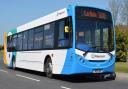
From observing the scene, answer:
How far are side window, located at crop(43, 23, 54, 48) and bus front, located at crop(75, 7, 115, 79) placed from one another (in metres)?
2.48

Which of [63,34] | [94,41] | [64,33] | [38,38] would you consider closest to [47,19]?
[38,38]

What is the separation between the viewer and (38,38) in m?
21.7

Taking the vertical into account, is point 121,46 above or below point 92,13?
below

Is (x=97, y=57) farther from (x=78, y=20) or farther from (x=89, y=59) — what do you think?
(x=78, y=20)

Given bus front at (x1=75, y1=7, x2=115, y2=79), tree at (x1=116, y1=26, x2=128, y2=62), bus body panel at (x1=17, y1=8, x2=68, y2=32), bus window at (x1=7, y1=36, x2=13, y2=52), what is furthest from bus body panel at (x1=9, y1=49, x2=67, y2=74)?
tree at (x1=116, y1=26, x2=128, y2=62)

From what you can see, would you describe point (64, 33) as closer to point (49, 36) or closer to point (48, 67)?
point (49, 36)

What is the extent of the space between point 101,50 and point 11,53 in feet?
43.4

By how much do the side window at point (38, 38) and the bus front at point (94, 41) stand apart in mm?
4320

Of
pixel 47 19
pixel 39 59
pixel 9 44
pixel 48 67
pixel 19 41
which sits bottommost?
pixel 48 67

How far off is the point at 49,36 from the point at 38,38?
2.10m

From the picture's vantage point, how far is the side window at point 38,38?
2116 cm

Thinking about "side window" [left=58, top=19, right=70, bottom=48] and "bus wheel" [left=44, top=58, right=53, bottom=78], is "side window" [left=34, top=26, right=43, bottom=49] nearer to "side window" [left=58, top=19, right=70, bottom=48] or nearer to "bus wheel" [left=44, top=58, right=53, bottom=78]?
"bus wheel" [left=44, top=58, right=53, bottom=78]

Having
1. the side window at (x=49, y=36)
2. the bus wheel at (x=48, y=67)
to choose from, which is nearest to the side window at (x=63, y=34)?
the side window at (x=49, y=36)

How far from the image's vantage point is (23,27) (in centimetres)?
2556
